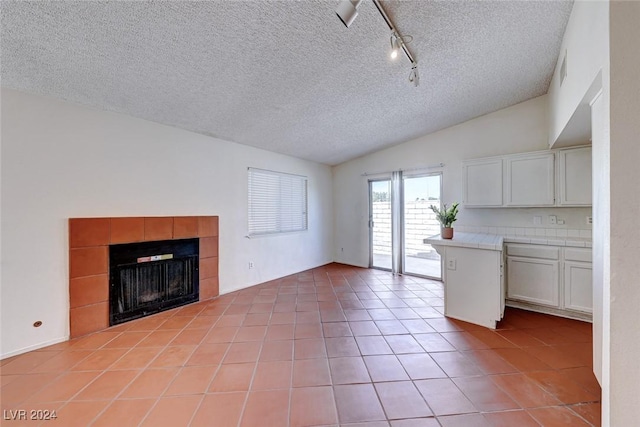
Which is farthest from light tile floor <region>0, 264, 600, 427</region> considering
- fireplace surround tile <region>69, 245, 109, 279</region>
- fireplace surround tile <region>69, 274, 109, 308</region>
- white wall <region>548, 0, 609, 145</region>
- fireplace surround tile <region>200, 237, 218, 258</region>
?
white wall <region>548, 0, 609, 145</region>

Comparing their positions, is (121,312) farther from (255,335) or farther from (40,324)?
(255,335)

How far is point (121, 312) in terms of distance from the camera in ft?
9.18

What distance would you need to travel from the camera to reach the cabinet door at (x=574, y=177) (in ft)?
9.36

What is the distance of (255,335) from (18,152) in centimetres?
279

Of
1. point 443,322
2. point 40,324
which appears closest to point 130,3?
point 40,324

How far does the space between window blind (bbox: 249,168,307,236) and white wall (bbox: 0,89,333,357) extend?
1.25 ft

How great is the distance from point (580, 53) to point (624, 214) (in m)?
1.35

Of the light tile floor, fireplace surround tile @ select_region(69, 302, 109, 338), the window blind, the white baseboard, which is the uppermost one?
the window blind

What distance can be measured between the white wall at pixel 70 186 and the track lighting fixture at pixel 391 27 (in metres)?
2.77

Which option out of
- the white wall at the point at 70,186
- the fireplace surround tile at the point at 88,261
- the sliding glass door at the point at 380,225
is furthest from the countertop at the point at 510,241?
the fireplace surround tile at the point at 88,261

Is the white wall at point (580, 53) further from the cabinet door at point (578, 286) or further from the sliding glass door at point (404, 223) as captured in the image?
the sliding glass door at point (404, 223)

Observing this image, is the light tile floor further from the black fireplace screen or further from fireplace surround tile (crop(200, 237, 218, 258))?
fireplace surround tile (crop(200, 237, 218, 258))

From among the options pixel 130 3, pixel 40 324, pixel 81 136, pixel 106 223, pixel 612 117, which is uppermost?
pixel 130 3

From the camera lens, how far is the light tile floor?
5.09 ft
